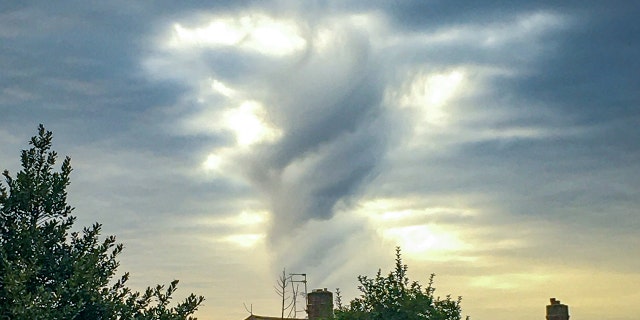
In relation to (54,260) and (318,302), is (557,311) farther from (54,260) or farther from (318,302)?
(54,260)

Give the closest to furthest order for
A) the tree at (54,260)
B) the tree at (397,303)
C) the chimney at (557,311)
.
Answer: the tree at (54,260) → the tree at (397,303) → the chimney at (557,311)

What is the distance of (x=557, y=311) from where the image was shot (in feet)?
173

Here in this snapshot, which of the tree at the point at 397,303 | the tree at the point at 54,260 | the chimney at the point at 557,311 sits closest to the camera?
the tree at the point at 54,260

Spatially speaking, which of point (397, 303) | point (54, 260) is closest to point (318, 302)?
point (397, 303)

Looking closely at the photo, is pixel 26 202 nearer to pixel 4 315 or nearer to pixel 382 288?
pixel 4 315

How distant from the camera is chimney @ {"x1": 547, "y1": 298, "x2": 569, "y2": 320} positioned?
172ft

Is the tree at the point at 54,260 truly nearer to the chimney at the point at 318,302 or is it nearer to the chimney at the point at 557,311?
the chimney at the point at 318,302

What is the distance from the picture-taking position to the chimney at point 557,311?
5242 centimetres

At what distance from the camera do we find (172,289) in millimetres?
19891

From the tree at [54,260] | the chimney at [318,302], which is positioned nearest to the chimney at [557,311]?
the chimney at [318,302]

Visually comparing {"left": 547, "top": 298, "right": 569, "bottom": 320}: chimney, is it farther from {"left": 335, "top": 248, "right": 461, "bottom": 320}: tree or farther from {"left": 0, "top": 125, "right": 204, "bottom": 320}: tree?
{"left": 0, "top": 125, "right": 204, "bottom": 320}: tree

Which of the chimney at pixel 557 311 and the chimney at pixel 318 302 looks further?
the chimney at pixel 557 311

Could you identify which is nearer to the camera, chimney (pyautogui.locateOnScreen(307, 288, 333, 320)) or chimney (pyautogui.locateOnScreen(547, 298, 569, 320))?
chimney (pyautogui.locateOnScreen(307, 288, 333, 320))

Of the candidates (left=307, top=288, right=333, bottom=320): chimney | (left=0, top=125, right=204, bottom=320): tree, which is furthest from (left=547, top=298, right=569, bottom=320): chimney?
(left=0, top=125, right=204, bottom=320): tree
